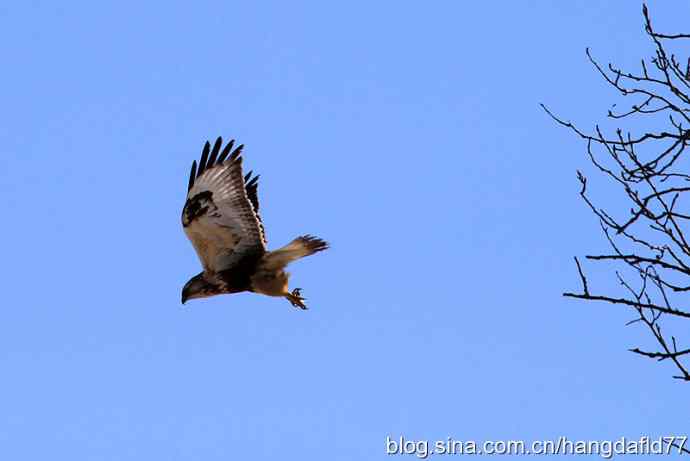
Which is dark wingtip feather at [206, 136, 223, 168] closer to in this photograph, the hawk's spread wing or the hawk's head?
the hawk's spread wing

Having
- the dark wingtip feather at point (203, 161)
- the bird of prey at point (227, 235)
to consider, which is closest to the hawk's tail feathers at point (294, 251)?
the bird of prey at point (227, 235)

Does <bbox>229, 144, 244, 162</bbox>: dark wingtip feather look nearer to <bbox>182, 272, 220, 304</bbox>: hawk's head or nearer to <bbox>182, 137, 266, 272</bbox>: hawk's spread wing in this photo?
<bbox>182, 137, 266, 272</bbox>: hawk's spread wing

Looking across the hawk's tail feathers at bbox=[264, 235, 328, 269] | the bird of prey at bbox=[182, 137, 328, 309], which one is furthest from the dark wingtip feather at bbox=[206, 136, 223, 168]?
the hawk's tail feathers at bbox=[264, 235, 328, 269]

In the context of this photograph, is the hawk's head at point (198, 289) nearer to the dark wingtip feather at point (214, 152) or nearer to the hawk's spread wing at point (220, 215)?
the hawk's spread wing at point (220, 215)

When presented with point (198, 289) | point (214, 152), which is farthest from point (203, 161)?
point (198, 289)

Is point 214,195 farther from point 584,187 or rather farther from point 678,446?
point 678,446

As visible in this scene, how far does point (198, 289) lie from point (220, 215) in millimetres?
657

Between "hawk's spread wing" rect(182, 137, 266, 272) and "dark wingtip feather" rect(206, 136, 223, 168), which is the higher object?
"dark wingtip feather" rect(206, 136, 223, 168)

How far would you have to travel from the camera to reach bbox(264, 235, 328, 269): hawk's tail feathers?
885cm

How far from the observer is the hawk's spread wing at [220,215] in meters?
9.08

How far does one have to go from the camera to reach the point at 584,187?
198 inches

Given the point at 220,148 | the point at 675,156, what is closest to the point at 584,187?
the point at 675,156

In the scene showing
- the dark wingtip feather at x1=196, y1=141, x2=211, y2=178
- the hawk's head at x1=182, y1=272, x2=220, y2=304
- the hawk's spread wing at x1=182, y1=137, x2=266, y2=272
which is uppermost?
the dark wingtip feather at x1=196, y1=141, x2=211, y2=178

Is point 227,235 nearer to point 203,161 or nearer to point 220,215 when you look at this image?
point 220,215
